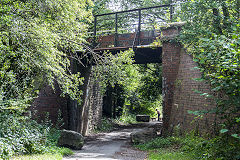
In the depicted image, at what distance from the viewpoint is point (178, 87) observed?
→ 1053 centimetres

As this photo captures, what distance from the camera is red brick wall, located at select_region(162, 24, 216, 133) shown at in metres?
9.41

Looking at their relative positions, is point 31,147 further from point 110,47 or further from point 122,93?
point 122,93

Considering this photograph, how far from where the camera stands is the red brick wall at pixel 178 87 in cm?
941

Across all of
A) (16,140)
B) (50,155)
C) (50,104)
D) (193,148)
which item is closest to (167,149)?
(193,148)

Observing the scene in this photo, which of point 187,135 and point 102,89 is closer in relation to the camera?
point 187,135

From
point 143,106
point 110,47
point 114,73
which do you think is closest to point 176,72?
point 114,73

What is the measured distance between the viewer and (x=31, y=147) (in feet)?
25.0

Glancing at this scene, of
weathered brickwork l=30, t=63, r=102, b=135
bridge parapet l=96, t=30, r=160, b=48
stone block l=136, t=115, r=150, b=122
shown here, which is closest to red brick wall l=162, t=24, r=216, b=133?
bridge parapet l=96, t=30, r=160, b=48

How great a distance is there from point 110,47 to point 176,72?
3.83 meters

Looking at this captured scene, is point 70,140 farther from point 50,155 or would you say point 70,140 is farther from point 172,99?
point 172,99

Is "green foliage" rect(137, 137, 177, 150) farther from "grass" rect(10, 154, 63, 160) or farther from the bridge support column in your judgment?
"grass" rect(10, 154, 63, 160)

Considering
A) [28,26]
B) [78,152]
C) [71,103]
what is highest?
[28,26]

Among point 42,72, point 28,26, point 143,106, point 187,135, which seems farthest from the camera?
point 143,106

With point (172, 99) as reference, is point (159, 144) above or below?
below
